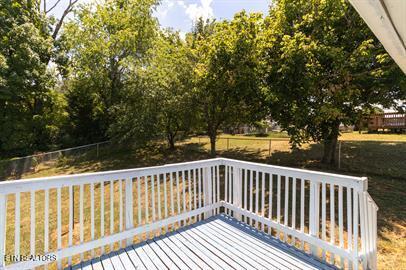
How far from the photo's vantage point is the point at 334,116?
5645 mm

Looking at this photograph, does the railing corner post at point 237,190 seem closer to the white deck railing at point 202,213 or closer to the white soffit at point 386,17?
the white deck railing at point 202,213

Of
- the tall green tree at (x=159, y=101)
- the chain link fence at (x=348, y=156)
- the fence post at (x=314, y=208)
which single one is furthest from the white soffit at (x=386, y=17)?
the tall green tree at (x=159, y=101)

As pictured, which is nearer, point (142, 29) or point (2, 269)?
point (2, 269)

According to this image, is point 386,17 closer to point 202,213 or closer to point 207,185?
point 207,185

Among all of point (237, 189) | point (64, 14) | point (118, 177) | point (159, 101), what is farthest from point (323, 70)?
point (64, 14)

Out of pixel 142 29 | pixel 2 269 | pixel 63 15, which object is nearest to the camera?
pixel 2 269

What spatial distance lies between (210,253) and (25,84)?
13228 mm

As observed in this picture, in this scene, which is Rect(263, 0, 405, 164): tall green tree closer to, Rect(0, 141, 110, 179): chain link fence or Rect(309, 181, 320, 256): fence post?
Rect(309, 181, 320, 256): fence post

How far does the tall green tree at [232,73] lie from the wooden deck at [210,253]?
4.86m

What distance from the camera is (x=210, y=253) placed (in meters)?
2.48

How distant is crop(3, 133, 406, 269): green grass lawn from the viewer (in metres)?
3.38

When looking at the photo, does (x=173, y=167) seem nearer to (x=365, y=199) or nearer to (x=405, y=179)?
(x=365, y=199)

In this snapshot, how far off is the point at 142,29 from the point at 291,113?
11336mm

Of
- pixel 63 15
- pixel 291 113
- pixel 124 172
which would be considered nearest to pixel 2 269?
pixel 124 172
